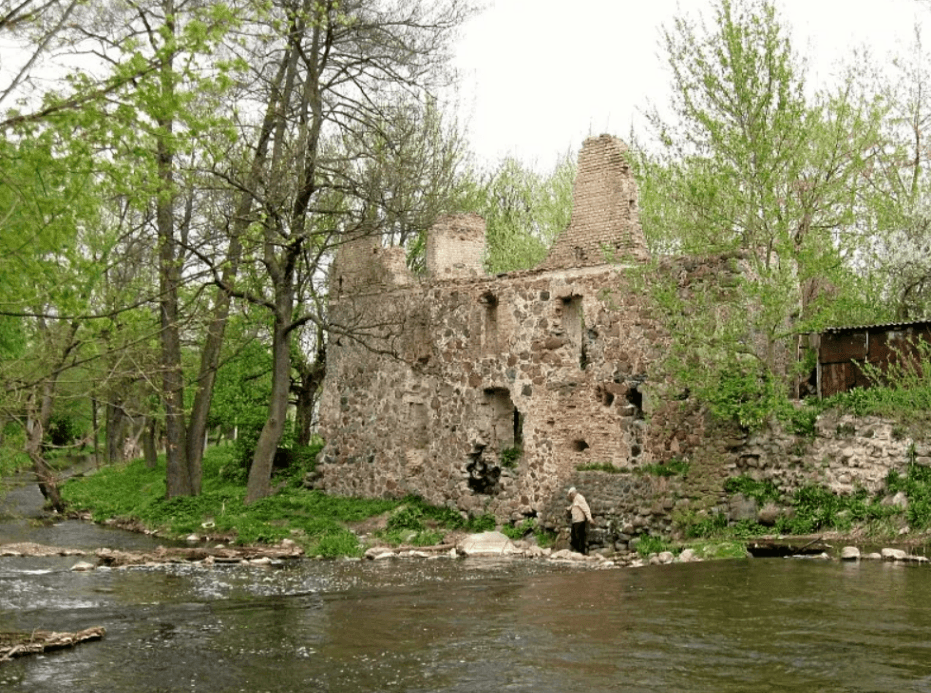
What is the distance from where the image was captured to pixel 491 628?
10.6m

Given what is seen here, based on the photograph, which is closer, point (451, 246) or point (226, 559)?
point (226, 559)

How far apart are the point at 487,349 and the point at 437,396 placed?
1.71 metres

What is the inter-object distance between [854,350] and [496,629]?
12714mm

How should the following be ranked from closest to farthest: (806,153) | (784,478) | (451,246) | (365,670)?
(365,670) < (784,478) < (806,153) < (451,246)

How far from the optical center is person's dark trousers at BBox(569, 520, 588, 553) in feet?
56.7

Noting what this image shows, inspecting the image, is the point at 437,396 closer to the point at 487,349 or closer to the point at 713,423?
the point at 487,349

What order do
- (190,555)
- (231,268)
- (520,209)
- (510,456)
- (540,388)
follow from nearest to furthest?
(190,555), (540,388), (231,268), (510,456), (520,209)

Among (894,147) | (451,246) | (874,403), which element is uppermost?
(894,147)

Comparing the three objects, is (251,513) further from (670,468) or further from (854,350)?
(854,350)

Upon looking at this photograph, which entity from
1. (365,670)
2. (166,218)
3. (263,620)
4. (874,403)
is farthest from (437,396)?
(365,670)

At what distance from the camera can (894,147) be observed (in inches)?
1037

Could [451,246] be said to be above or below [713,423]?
above

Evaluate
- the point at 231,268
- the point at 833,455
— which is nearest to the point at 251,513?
the point at 231,268

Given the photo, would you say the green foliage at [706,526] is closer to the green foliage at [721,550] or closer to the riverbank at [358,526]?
the riverbank at [358,526]
